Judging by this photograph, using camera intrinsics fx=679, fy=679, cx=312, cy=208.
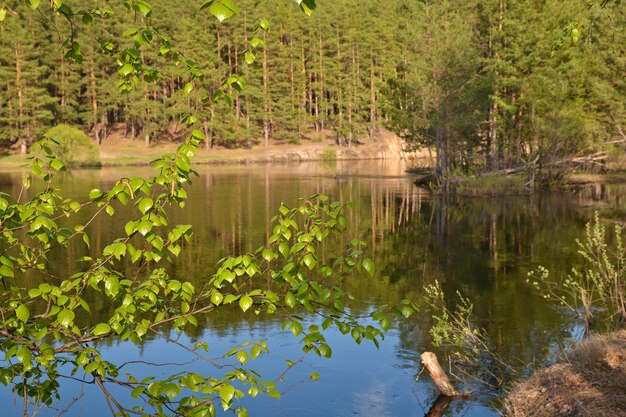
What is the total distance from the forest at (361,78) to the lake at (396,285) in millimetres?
4806

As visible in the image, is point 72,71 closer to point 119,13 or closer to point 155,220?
point 119,13

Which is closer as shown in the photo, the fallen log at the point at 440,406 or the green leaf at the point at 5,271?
the green leaf at the point at 5,271

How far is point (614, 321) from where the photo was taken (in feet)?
44.4

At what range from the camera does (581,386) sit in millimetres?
9008

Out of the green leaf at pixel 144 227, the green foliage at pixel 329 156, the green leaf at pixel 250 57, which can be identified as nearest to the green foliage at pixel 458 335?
the green leaf at pixel 250 57

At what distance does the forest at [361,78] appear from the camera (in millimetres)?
44875

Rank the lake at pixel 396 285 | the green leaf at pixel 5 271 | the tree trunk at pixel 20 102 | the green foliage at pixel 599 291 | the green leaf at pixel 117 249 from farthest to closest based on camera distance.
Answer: the tree trunk at pixel 20 102
the lake at pixel 396 285
the green foliage at pixel 599 291
the green leaf at pixel 117 249
the green leaf at pixel 5 271

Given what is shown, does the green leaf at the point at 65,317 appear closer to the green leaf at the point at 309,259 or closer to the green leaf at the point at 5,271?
the green leaf at the point at 5,271

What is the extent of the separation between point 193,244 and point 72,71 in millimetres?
73927

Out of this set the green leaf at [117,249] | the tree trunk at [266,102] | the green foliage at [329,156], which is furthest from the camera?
the tree trunk at [266,102]

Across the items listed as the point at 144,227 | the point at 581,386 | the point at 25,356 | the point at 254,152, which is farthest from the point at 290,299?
the point at 254,152

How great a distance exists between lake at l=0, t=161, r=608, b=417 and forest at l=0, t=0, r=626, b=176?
15.8 feet

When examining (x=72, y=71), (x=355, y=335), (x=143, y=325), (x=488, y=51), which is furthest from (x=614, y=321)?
(x=72, y=71)

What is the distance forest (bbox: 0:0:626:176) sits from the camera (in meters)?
44.9
